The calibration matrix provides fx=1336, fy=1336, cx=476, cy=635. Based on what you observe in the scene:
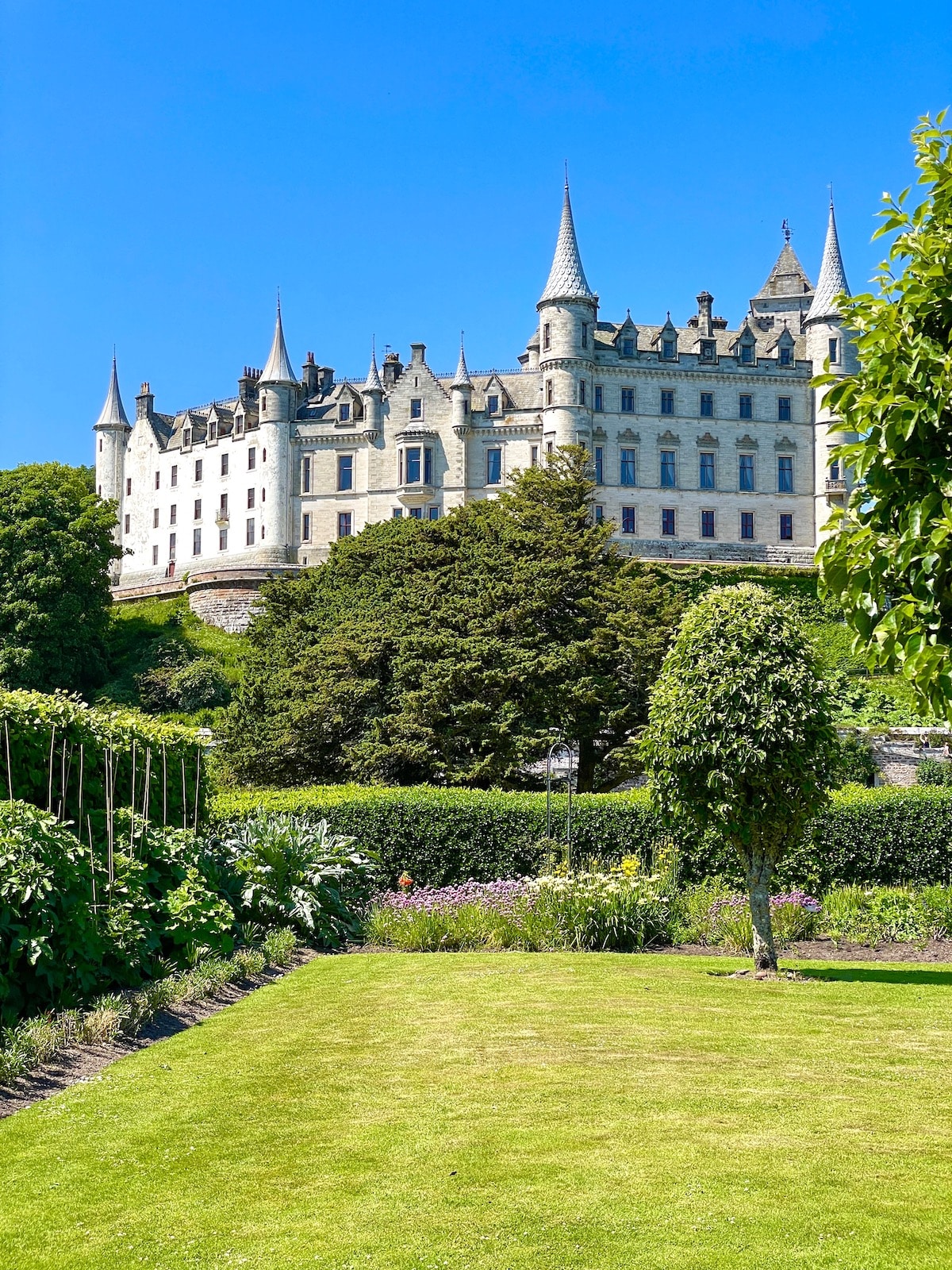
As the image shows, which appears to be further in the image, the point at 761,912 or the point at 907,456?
the point at 761,912

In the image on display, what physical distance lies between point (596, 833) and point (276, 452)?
5847 cm

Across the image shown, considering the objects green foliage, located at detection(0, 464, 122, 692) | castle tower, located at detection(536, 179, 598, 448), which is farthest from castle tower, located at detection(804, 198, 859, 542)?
green foliage, located at detection(0, 464, 122, 692)

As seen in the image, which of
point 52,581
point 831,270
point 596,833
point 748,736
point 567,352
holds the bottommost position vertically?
point 596,833

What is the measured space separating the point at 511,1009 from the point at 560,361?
208 feet

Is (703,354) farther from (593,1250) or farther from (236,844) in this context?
(593,1250)

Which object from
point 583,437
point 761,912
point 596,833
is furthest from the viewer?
point 583,437

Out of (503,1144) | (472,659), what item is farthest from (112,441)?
(503,1144)

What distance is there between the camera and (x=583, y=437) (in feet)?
237

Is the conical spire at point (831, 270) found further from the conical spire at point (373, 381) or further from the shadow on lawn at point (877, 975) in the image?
the shadow on lawn at point (877, 975)

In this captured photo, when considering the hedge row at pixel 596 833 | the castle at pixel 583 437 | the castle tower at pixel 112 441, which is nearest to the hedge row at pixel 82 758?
the hedge row at pixel 596 833

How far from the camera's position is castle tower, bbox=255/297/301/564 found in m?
76.0

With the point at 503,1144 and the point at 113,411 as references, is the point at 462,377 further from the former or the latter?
the point at 503,1144

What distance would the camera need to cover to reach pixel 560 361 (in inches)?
2857

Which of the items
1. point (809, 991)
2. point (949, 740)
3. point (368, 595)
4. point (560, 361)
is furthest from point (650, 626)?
point (560, 361)
